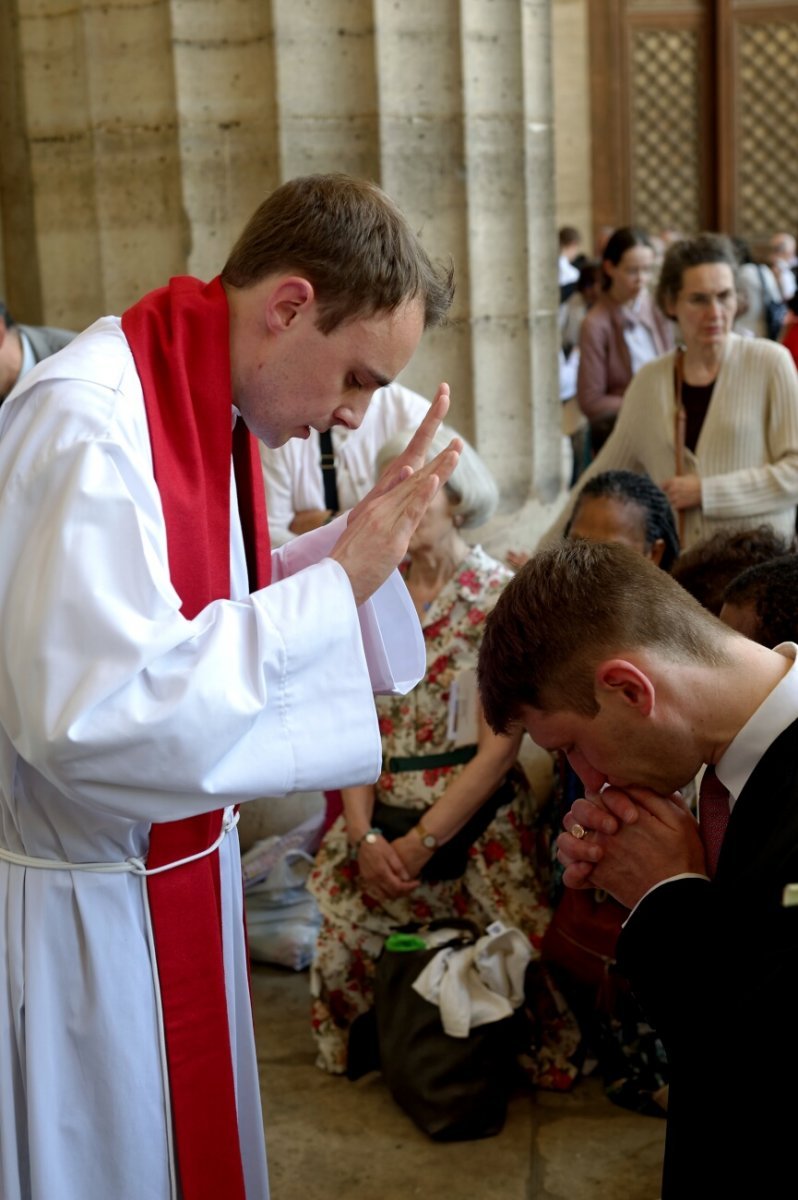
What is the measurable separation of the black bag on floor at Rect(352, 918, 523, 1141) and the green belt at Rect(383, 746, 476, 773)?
49 cm

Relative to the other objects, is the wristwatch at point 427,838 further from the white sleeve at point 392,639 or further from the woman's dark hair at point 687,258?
the woman's dark hair at point 687,258

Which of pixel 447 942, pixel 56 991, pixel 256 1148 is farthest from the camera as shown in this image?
pixel 447 942

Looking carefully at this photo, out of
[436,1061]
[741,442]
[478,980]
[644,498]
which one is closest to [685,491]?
[741,442]

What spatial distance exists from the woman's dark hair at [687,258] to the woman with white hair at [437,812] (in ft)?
3.61

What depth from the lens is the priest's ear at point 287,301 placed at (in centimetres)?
216

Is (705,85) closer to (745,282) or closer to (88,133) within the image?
(745,282)

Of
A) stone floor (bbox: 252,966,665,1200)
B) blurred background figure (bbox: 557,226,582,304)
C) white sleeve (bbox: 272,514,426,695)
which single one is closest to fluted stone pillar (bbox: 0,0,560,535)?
stone floor (bbox: 252,966,665,1200)

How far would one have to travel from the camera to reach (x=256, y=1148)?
2486mm

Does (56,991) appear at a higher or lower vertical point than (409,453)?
lower

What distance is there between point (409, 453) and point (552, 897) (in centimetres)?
195

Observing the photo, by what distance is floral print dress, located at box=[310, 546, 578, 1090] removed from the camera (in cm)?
387

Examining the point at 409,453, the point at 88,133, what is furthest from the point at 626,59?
the point at 409,453

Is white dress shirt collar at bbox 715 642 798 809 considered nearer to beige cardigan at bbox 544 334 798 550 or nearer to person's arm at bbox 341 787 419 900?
person's arm at bbox 341 787 419 900

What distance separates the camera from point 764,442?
173 inches
